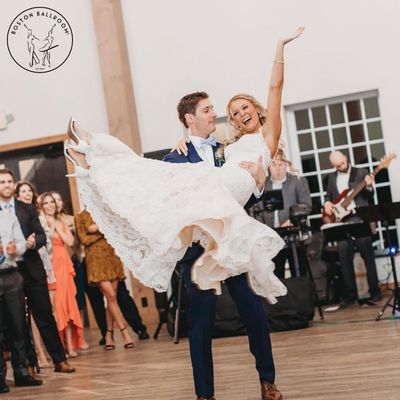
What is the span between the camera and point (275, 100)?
4629mm

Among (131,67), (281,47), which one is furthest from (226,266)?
(131,67)

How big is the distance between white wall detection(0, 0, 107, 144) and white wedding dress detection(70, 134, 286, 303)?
23.3 feet

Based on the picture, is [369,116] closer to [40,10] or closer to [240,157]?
[40,10]

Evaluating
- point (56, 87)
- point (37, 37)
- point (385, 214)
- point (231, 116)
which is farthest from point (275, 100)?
point (56, 87)

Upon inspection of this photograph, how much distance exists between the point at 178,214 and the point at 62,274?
469 cm

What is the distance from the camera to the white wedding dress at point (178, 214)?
438 centimetres

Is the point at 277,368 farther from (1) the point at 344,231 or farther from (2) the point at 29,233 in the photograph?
(1) the point at 344,231

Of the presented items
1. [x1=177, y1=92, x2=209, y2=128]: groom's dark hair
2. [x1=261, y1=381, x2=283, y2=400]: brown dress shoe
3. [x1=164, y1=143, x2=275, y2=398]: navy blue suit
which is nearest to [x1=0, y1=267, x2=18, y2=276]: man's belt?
[x1=177, y1=92, x2=209, y2=128]: groom's dark hair

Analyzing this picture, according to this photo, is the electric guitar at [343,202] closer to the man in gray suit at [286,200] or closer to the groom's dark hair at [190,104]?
the man in gray suit at [286,200]

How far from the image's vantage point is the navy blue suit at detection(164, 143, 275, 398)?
15.0 feet

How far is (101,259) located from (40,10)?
3.96 meters

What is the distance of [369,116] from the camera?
1118cm

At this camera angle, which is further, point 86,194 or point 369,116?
point 369,116

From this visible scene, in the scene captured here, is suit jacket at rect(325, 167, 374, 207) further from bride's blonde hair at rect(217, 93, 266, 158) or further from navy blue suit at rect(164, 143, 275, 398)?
navy blue suit at rect(164, 143, 275, 398)
